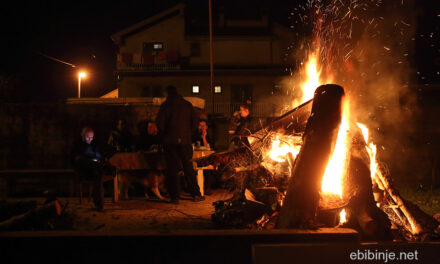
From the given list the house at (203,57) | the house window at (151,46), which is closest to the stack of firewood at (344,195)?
the house at (203,57)

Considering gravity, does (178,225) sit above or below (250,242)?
below

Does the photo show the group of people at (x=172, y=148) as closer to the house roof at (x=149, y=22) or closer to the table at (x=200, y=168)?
the table at (x=200, y=168)

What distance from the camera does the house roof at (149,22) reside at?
2775cm

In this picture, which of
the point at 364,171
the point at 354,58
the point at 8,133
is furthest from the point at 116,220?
Result: the point at 354,58

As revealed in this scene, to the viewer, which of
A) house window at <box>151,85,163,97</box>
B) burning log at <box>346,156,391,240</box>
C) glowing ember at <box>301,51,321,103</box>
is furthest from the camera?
house window at <box>151,85,163,97</box>

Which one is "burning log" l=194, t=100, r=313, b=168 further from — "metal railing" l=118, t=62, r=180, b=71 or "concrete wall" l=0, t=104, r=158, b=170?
"metal railing" l=118, t=62, r=180, b=71

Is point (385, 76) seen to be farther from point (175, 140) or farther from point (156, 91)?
point (156, 91)

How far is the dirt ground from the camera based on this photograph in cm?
458

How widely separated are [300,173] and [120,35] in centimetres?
2777

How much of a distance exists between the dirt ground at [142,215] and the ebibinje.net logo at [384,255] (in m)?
2.11

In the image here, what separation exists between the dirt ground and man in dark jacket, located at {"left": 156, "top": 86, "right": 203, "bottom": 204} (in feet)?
1.23

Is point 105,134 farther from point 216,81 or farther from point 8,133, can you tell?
point 216,81

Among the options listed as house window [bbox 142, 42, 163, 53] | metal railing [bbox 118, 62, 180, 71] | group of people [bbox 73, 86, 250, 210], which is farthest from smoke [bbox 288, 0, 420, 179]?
house window [bbox 142, 42, 163, 53]

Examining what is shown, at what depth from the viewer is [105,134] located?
339 inches
